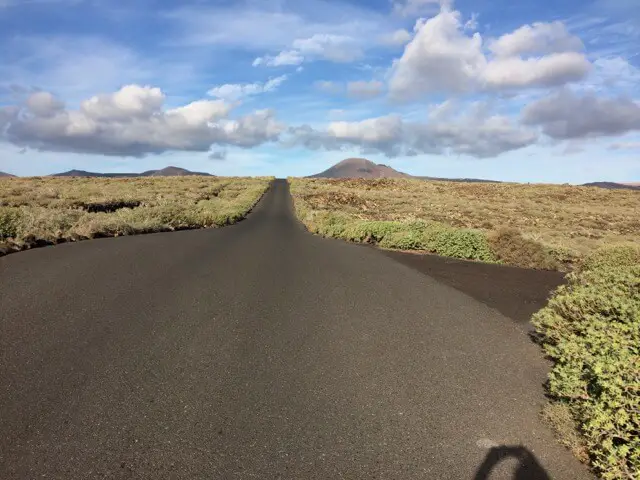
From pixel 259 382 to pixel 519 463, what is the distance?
303 centimetres

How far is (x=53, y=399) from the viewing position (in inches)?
183

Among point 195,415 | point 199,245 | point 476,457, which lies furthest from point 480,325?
point 199,245

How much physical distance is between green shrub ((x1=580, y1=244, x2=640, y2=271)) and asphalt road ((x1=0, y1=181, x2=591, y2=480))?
12.9 ft

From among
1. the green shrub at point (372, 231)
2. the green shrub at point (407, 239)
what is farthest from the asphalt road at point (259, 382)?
the green shrub at point (372, 231)

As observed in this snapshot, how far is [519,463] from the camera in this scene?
12.8ft

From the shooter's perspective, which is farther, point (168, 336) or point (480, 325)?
point (480, 325)

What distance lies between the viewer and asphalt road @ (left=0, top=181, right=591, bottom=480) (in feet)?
12.6

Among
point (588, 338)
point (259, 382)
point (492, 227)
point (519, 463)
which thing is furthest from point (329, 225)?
point (519, 463)

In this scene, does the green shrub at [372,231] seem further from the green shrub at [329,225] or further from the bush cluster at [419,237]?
the green shrub at [329,225]

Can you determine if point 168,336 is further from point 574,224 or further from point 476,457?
point 574,224

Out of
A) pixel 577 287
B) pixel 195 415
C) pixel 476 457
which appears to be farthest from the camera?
pixel 577 287

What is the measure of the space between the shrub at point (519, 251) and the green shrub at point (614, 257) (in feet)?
Answer: 8.39

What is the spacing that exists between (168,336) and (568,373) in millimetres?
5694

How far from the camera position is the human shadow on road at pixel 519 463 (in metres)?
3.72
